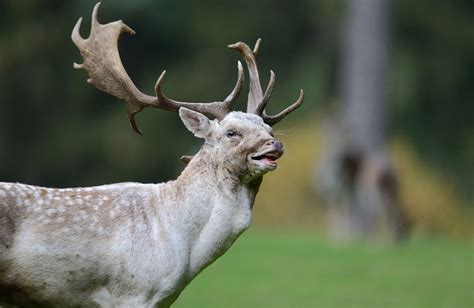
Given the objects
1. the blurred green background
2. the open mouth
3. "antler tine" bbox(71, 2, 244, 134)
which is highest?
"antler tine" bbox(71, 2, 244, 134)

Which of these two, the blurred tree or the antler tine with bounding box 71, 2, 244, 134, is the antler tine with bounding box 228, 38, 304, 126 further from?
the blurred tree

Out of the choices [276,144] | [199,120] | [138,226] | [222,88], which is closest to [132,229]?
[138,226]

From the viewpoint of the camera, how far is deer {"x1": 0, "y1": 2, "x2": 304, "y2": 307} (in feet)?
25.1

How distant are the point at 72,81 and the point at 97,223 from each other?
30.3 metres

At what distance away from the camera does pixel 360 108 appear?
1190 inches

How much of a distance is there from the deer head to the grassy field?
486 centimetres

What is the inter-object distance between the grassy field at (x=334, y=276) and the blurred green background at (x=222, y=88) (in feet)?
48.9

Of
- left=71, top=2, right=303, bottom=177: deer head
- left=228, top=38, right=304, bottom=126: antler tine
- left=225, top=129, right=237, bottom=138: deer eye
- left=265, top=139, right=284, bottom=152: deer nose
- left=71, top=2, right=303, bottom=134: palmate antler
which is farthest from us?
left=71, top=2, right=303, bottom=134: palmate antler

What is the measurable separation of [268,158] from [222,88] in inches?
1159

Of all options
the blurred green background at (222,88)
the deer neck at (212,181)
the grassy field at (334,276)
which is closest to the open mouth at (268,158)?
the deer neck at (212,181)

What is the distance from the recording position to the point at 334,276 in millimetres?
16344

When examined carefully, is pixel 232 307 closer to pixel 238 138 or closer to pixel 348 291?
pixel 348 291

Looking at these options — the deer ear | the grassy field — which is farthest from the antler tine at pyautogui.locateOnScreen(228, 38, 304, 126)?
the grassy field

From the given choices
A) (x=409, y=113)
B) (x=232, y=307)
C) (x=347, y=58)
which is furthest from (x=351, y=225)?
(x=232, y=307)
